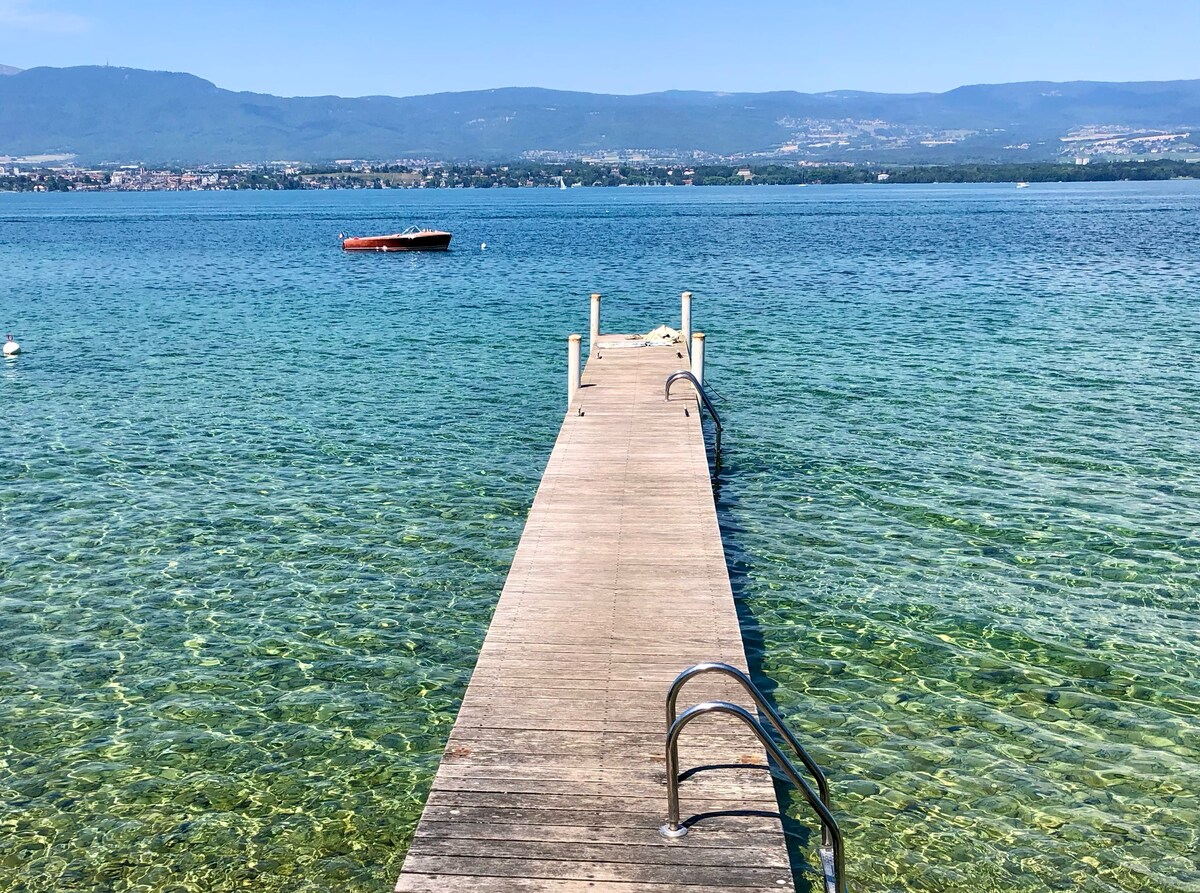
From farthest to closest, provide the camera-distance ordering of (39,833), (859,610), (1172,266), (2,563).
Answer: (1172,266)
(2,563)
(859,610)
(39,833)

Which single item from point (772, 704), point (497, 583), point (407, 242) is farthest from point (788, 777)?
point (407, 242)

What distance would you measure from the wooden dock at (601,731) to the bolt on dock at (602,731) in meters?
0.02

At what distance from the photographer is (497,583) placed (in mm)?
15430

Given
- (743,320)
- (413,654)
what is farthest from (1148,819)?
(743,320)

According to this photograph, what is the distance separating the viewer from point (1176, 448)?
21.2 m

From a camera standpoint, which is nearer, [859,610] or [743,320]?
[859,610]

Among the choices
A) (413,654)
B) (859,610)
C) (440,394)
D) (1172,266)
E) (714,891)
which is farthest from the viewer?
(1172,266)

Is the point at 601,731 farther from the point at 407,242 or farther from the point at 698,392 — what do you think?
the point at 407,242

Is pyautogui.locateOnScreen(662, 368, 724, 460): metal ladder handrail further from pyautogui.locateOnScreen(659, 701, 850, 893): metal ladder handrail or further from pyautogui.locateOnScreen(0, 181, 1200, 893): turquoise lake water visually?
pyautogui.locateOnScreen(659, 701, 850, 893): metal ladder handrail

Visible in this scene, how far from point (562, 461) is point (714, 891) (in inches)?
411

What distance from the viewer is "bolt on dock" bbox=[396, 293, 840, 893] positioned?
718cm

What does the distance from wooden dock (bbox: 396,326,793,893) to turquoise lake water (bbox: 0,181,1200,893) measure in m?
1.66

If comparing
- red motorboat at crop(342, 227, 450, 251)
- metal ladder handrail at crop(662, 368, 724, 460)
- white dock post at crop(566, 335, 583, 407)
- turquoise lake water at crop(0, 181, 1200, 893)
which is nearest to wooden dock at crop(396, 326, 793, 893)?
turquoise lake water at crop(0, 181, 1200, 893)

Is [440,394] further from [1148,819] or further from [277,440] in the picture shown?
[1148,819]
